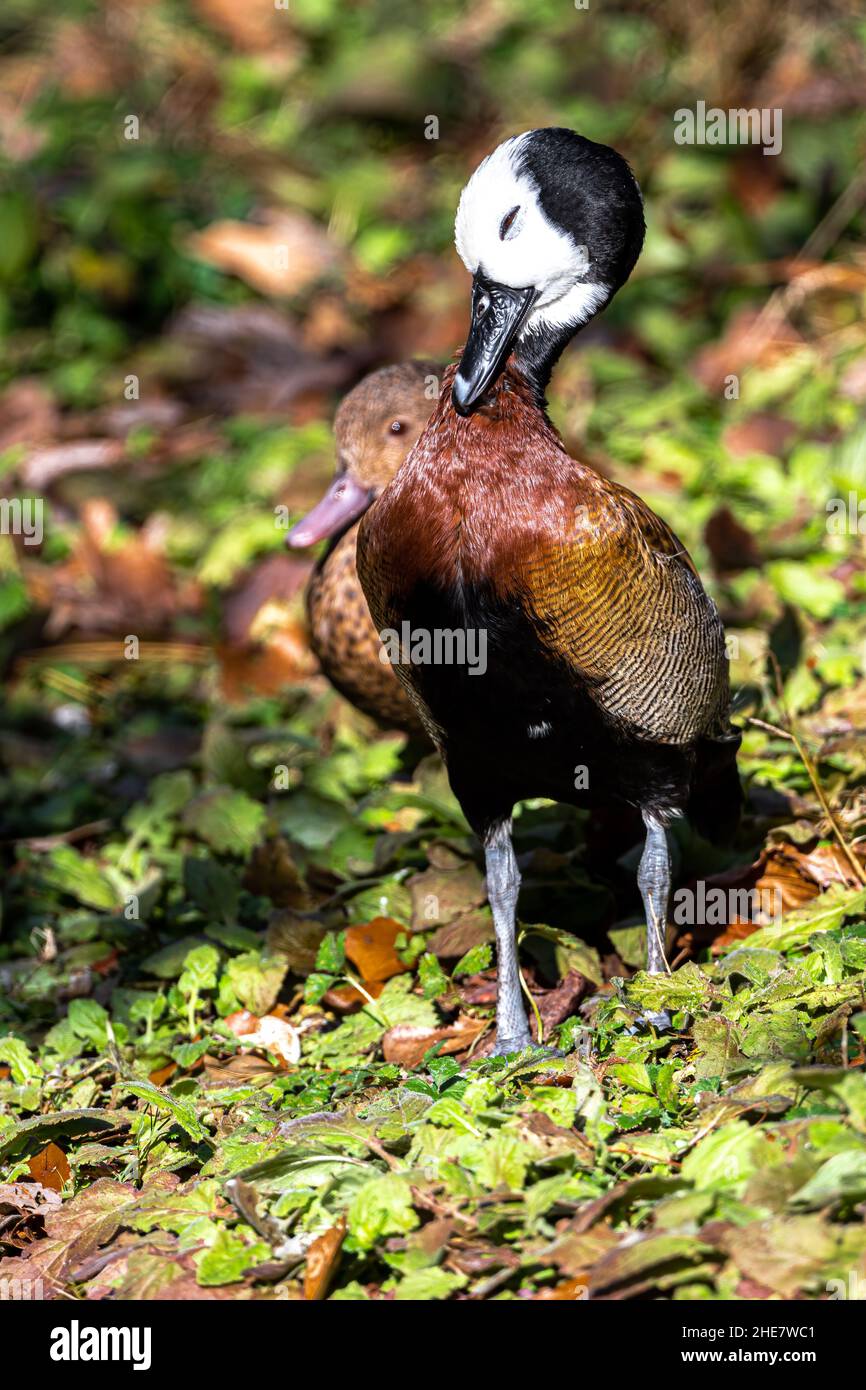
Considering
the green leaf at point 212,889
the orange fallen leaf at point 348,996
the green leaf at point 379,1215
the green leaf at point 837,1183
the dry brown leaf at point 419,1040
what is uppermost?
the green leaf at point 212,889

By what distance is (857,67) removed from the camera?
29.3 feet

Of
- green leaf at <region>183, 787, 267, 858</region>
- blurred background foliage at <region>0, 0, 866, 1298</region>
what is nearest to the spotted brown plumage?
blurred background foliage at <region>0, 0, 866, 1298</region>

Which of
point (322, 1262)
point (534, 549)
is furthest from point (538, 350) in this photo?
point (322, 1262)

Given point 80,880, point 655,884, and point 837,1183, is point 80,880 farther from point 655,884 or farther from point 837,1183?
point 837,1183

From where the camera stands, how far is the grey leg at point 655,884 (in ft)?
12.8

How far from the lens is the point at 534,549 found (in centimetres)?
342

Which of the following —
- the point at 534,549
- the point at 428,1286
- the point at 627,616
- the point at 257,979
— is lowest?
the point at 428,1286

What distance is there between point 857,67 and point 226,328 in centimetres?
376

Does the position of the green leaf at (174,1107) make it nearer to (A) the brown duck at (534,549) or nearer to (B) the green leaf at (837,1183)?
(A) the brown duck at (534,549)

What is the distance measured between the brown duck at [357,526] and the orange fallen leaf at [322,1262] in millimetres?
2398

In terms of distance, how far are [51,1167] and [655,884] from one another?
1.53 metres

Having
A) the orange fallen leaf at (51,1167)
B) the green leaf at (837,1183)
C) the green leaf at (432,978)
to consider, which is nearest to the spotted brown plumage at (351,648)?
the green leaf at (432,978)

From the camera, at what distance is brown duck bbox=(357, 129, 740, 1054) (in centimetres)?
344

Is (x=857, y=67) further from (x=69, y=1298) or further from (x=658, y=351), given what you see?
(x=69, y=1298)
